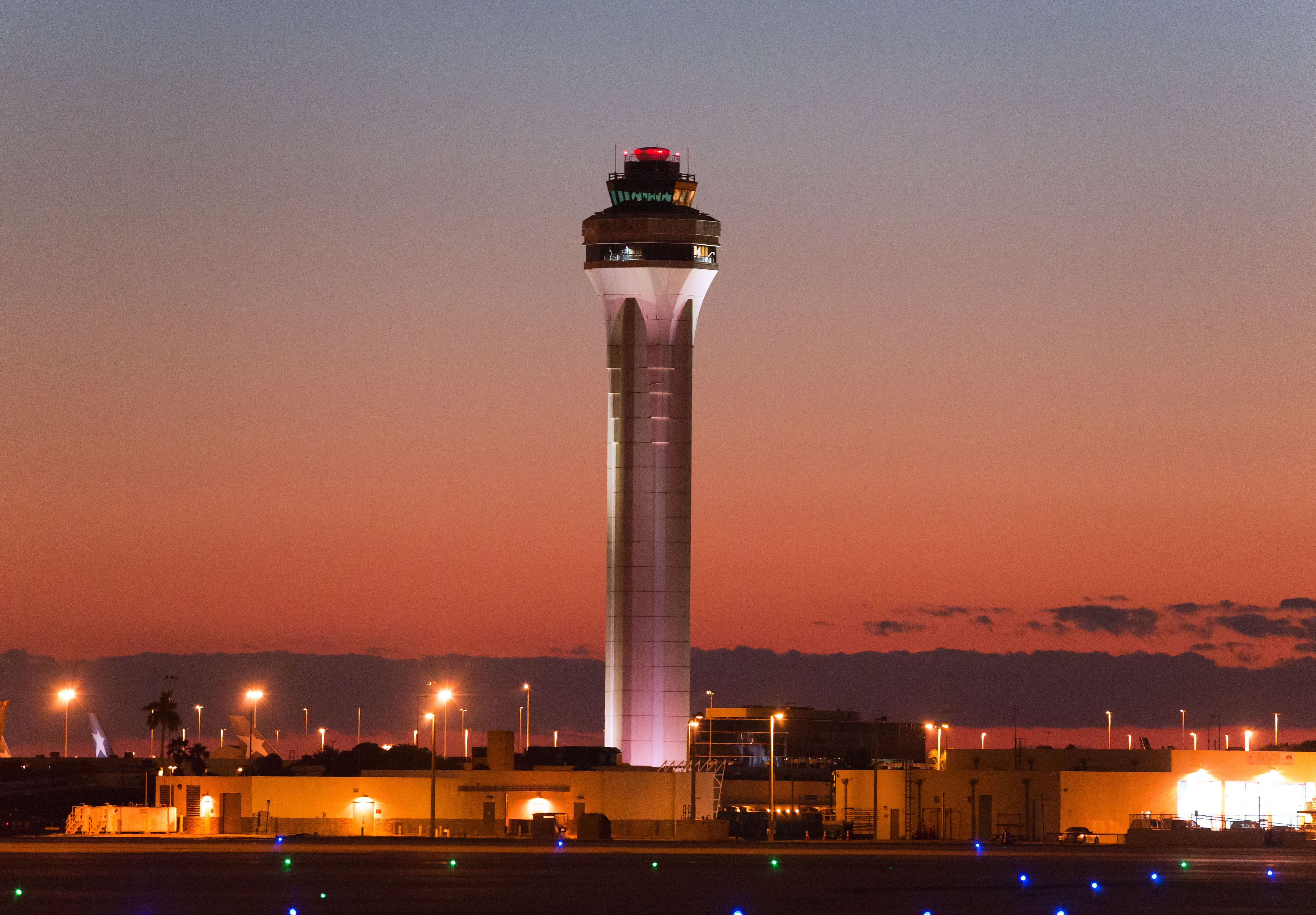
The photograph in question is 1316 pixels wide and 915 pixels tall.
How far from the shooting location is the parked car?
109 m

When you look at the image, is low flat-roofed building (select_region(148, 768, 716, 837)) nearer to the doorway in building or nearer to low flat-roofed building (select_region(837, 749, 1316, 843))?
the doorway in building

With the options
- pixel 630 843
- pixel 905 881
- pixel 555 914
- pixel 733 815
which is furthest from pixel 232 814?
pixel 555 914

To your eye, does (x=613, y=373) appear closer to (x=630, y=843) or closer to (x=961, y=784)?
(x=961, y=784)

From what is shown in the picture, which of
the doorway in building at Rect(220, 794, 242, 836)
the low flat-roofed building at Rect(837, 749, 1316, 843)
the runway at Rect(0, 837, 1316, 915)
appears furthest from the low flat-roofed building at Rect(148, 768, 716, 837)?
the runway at Rect(0, 837, 1316, 915)

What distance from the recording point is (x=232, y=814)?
11194cm

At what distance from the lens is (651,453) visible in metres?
138

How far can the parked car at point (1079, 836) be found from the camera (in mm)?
109250

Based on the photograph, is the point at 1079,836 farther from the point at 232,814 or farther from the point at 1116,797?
the point at 232,814

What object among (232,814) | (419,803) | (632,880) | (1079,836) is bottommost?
(1079,836)

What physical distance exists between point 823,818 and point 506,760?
2847 centimetres

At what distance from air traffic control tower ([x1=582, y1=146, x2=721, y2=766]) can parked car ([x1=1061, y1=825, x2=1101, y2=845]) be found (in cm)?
3202

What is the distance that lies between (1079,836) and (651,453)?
42210mm

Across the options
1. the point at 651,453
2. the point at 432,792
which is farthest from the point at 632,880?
the point at 651,453

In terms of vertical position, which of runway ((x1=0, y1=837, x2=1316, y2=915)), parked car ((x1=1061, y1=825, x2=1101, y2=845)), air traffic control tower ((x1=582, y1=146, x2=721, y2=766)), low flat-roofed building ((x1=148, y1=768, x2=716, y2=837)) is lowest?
parked car ((x1=1061, y1=825, x2=1101, y2=845))
